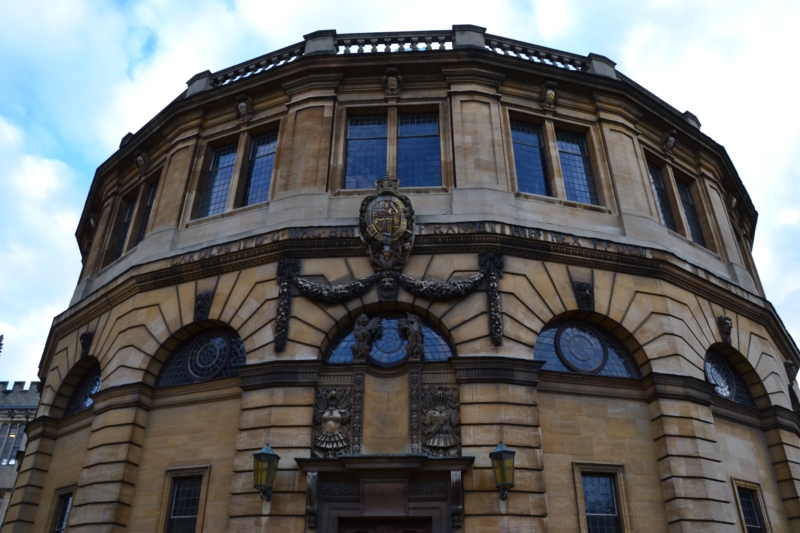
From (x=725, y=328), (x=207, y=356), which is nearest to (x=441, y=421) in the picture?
(x=207, y=356)

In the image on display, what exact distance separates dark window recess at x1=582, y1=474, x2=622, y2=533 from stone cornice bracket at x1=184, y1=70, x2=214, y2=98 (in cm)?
1759

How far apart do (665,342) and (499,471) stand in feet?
20.7

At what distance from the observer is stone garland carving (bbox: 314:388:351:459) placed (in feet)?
48.0

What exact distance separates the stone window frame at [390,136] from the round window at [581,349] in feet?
17.0

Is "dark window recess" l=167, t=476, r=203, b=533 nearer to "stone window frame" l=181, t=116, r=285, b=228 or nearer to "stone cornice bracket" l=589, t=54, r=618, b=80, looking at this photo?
"stone window frame" l=181, t=116, r=285, b=228

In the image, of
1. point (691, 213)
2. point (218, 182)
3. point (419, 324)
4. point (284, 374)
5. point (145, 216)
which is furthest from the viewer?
point (145, 216)

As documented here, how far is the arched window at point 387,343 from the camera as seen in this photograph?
15.8m

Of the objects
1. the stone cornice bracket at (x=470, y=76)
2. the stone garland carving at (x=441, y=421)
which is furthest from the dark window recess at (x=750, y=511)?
the stone cornice bracket at (x=470, y=76)

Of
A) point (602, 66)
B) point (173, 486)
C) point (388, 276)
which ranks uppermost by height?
point (602, 66)

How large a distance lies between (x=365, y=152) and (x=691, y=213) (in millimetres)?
11858

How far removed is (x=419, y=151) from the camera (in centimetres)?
1934

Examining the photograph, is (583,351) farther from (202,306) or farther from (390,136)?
(202,306)

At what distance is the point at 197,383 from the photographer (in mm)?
16984

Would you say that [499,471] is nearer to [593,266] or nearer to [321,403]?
[321,403]
